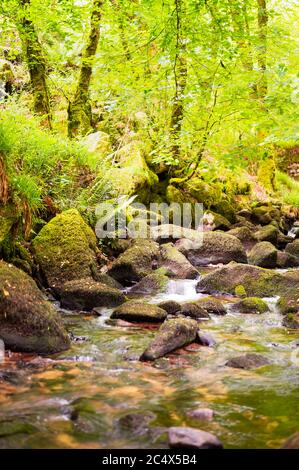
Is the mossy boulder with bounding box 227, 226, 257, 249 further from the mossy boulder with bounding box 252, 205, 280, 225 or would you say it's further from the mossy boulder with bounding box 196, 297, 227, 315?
the mossy boulder with bounding box 196, 297, 227, 315

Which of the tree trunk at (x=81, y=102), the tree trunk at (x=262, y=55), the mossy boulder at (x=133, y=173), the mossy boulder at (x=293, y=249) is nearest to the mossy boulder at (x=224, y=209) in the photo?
the mossy boulder at (x=133, y=173)

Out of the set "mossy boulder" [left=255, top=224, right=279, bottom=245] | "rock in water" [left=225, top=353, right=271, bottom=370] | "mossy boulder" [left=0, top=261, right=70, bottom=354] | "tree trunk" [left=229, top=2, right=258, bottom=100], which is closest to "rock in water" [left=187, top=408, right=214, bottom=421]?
"rock in water" [left=225, top=353, right=271, bottom=370]

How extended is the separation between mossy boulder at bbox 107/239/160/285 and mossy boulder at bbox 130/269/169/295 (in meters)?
0.33

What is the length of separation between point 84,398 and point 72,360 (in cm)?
83

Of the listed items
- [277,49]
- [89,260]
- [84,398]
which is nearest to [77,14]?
[277,49]

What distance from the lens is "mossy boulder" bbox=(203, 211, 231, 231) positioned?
12.8m

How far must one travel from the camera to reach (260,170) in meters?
19.3

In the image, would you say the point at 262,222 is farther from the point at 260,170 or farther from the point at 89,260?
the point at 89,260

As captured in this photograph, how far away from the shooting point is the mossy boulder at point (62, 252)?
669 cm

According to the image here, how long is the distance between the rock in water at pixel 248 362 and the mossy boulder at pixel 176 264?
413 cm

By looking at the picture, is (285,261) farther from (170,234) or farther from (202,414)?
(202,414)

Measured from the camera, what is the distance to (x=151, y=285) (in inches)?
297
